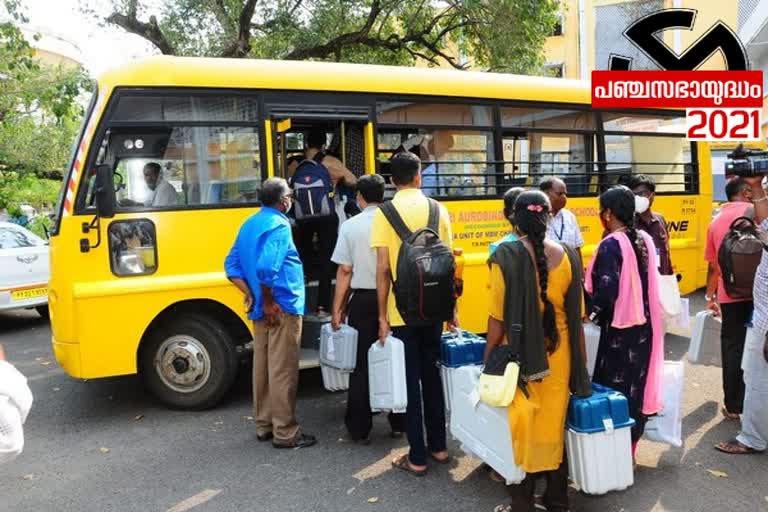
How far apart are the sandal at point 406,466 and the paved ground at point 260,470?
49 mm

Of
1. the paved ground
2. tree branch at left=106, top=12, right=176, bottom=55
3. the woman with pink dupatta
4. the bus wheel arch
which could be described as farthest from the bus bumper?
tree branch at left=106, top=12, right=176, bottom=55

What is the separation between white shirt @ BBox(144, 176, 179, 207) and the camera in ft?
16.6

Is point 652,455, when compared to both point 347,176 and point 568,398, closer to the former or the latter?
point 568,398

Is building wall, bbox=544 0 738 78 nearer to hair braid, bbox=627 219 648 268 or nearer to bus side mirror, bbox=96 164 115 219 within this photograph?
hair braid, bbox=627 219 648 268

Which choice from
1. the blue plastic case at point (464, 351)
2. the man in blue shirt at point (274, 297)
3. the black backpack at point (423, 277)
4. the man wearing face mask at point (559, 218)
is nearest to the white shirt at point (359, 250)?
the man in blue shirt at point (274, 297)

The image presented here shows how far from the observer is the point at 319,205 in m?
5.76

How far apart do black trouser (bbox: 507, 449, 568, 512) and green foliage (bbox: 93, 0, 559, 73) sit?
10.1 meters

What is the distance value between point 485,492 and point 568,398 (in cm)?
90

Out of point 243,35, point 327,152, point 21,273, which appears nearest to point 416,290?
point 327,152

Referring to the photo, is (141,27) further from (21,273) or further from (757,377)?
(757,377)

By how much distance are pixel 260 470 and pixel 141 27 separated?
35.3ft

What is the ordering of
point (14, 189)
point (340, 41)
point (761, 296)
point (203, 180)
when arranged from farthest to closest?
point (14, 189)
point (340, 41)
point (203, 180)
point (761, 296)

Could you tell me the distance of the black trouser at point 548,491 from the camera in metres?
3.24

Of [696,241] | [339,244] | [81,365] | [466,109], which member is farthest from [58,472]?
[696,241]
